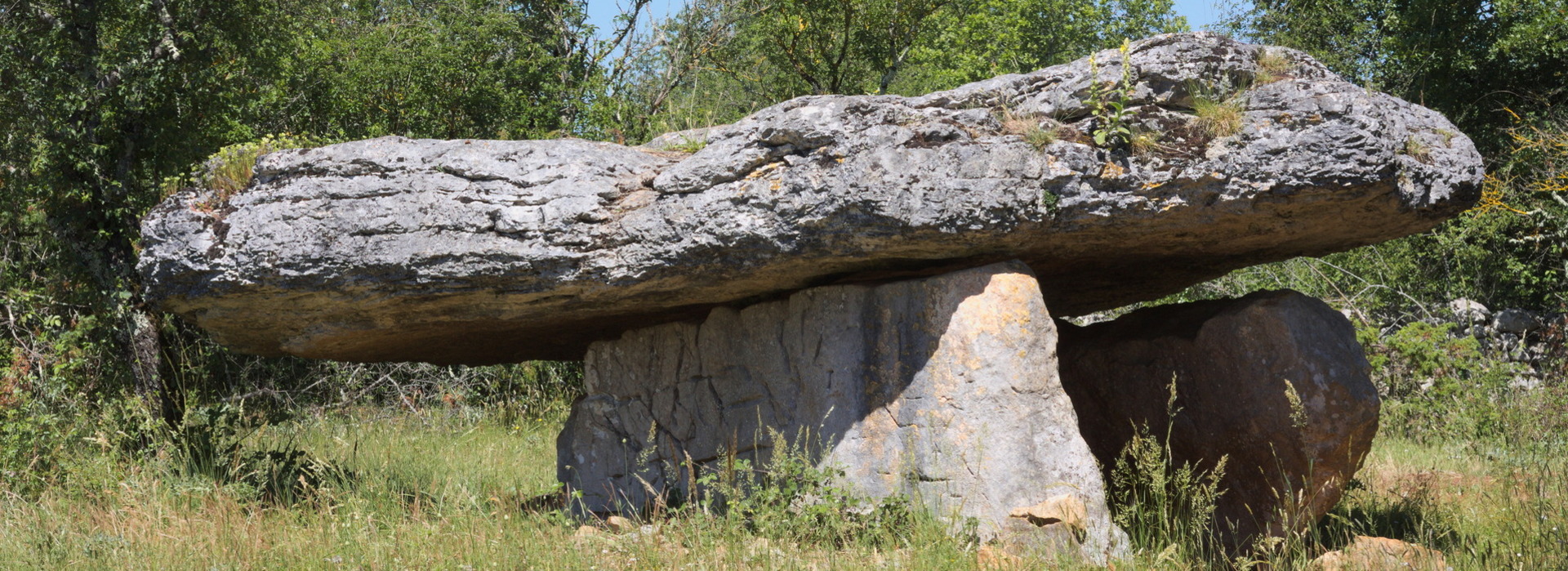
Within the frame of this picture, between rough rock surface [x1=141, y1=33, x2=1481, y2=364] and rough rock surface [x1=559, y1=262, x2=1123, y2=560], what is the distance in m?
0.26

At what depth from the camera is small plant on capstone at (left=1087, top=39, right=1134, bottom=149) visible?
514 cm

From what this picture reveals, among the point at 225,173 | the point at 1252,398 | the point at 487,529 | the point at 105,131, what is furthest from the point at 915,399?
the point at 105,131

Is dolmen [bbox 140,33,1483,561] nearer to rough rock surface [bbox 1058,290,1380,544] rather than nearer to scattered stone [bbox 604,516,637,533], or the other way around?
rough rock surface [bbox 1058,290,1380,544]

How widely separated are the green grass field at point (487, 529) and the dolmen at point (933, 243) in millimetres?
386

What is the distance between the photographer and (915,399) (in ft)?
18.0

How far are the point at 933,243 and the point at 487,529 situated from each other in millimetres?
2525

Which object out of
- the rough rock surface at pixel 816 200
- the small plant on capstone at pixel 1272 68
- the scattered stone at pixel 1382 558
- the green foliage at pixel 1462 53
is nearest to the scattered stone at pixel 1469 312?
the green foliage at pixel 1462 53

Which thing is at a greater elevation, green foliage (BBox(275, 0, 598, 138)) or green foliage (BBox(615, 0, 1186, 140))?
green foliage (BBox(615, 0, 1186, 140))

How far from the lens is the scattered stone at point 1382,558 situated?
489 cm

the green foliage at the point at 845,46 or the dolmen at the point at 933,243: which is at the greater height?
the green foliage at the point at 845,46

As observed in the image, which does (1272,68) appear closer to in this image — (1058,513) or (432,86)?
(1058,513)

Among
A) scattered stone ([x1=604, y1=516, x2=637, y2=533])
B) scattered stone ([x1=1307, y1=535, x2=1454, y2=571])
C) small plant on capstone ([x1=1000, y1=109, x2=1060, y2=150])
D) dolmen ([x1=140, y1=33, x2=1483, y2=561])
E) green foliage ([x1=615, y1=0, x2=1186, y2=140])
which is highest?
green foliage ([x1=615, y1=0, x2=1186, y2=140])

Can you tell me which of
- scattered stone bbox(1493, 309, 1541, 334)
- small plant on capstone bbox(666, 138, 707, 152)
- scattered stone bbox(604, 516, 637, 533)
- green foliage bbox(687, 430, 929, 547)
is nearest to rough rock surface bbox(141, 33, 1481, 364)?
small plant on capstone bbox(666, 138, 707, 152)

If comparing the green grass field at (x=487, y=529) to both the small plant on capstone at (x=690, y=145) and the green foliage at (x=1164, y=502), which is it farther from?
the small plant on capstone at (x=690, y=145)
